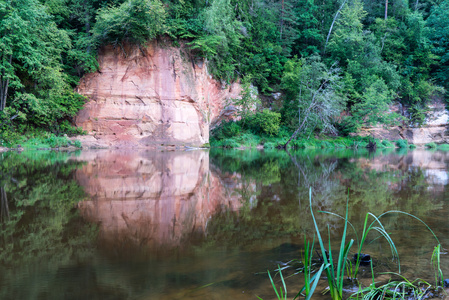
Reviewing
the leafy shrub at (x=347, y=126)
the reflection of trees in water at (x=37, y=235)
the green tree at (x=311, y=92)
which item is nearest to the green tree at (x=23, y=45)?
the reflection of trees in water at (x=37, y=235)

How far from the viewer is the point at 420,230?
3395 millimetres

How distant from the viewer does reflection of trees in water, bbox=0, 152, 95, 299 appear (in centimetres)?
212

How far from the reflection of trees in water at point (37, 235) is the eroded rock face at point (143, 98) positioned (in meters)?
15.6

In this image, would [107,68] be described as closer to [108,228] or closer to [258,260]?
[108,228]

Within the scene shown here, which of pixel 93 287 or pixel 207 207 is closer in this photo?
pixel 93 287

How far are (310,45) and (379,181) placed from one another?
99.3 feet

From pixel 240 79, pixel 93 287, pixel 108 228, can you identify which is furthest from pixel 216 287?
pixel 240 79

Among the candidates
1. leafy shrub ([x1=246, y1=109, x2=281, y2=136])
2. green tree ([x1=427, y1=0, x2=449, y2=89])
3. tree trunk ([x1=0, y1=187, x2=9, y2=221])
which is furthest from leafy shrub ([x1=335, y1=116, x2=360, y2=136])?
tree trunk ([x1=0, y1=187, x2=9, y2=221])

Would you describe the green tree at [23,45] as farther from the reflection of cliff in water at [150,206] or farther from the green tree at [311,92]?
the green tree at [311,92]

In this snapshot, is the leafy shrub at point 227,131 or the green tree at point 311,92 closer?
the green tree at point 311,92

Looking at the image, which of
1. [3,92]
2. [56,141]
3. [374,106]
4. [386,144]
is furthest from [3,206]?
[386,144]

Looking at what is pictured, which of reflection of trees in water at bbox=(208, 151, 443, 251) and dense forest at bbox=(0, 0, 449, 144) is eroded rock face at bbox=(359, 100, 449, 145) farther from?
reflection of trees in water at bbox=(208, 151, 443, 251)

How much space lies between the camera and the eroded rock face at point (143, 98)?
20.4 meters

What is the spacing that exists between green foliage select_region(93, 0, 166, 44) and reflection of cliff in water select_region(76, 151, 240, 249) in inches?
593
